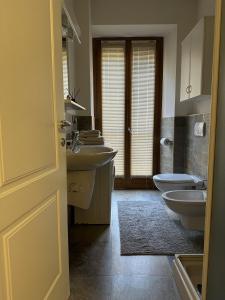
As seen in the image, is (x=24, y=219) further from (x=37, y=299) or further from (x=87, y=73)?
(x=87, y=73)

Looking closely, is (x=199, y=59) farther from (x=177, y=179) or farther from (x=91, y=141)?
(x=91, y=141)

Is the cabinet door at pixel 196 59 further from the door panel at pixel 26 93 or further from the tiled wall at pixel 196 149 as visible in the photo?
the door panel at pixel 26 93

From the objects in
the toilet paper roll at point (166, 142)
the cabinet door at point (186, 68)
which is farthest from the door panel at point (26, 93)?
the toilet paper roll at point (166, 142)

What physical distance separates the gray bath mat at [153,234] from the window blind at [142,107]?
0.90 m

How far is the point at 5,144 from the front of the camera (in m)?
0.80

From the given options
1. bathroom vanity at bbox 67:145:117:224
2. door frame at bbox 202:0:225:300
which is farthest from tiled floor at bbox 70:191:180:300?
door frame at bbox 202:0:225:300

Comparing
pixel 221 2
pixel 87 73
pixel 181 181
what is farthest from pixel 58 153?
pixel 87 73

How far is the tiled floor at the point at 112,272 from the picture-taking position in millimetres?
1497

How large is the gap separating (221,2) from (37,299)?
1403mm

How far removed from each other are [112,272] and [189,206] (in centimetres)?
79

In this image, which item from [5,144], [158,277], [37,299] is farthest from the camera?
[158,277]

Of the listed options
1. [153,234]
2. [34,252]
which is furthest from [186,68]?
[34,252]

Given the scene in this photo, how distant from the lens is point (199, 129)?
2.62 m

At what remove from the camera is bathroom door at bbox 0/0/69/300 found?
0.81 meters
